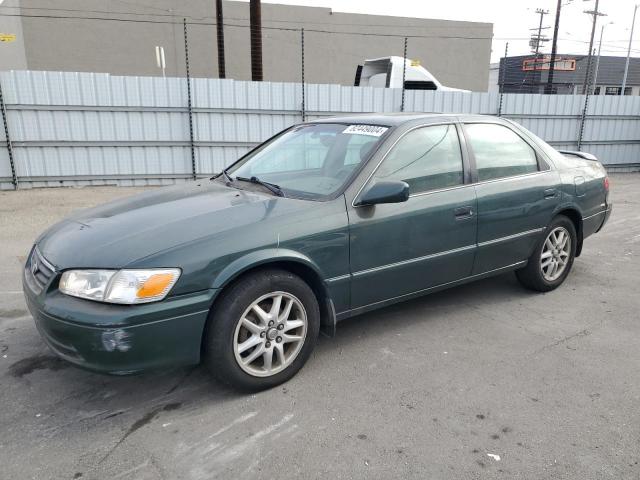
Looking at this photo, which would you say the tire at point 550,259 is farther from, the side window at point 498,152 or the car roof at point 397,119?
the car roof at point 397,119

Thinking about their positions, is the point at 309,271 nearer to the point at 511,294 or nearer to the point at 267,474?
the point at 267,474

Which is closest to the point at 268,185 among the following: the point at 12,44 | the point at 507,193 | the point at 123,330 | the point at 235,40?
the point at 123,330

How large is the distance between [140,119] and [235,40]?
16059 millimetres

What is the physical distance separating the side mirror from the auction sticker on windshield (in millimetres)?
547

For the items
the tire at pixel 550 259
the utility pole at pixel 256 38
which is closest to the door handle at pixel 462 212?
the tire at pixel 550 259

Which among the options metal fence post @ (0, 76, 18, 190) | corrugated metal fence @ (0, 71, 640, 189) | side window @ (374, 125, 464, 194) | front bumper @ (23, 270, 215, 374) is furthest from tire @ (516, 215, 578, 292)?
metal fence post @ (0, 76, 18, 190)

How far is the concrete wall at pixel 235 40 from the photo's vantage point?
22203 mm

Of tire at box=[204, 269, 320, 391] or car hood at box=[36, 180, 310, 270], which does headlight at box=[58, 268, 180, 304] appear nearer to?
car hood at box=[36, 180, 310, 270]

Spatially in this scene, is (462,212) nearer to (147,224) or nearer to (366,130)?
(366,130)

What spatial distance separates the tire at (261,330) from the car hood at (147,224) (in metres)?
0.30

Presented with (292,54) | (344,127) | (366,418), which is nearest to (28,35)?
(292,54)

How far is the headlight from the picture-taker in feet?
8.36

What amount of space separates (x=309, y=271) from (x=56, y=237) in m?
1.55

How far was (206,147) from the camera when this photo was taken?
11.1 meters
